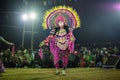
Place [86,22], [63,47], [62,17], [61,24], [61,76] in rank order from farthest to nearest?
[86,22] → [62,17] → [61,24] → [63,47] → [61,76]

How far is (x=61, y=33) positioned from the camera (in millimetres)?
10523

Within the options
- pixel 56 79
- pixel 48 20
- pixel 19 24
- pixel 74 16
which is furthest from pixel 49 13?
pixel 19 24

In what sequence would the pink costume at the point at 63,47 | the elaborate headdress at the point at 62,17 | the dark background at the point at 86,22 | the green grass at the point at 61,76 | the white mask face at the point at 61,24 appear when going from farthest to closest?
the dark background at the point at 86,22
the elaborate headdress at the point at 62,17
the white mask face at the point at 61,24
the pink costume at the point at 63,47
the green grass at the point at 61,76

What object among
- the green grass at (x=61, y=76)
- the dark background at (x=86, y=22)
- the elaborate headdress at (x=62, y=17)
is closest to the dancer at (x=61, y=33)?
the elaborate headdress at (x=62, y=17)

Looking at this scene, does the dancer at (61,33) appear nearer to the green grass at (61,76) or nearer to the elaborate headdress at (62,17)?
the elaborate headdress at (62,17)

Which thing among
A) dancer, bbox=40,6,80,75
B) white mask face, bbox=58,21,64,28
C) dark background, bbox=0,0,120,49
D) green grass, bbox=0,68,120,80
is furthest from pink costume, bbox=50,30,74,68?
dark background, bbox=0,0,120,49

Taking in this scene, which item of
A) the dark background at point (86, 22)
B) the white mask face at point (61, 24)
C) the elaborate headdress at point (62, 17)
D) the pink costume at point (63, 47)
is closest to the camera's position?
the pink costume at point (63, 47)

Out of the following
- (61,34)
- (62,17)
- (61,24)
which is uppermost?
(62,17)

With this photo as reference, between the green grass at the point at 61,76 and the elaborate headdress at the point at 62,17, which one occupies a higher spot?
the elaborate headdress at the point at 62,17

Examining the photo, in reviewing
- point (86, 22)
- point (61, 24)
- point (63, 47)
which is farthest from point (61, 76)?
point (86, 22)

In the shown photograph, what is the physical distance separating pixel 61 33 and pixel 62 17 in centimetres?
86

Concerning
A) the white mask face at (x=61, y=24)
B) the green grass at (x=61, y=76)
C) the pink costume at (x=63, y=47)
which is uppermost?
the white mask face at (x=61, y=24)

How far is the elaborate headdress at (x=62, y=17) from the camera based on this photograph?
11117 mm

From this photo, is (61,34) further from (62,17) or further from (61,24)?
(62,17)
